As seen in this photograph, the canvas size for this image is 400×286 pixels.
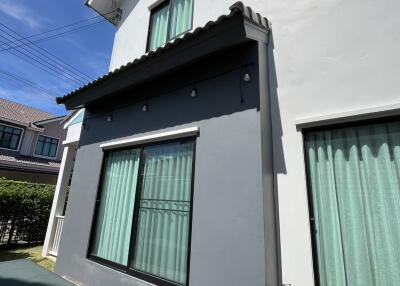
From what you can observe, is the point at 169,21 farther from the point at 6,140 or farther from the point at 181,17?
the point at 6,140

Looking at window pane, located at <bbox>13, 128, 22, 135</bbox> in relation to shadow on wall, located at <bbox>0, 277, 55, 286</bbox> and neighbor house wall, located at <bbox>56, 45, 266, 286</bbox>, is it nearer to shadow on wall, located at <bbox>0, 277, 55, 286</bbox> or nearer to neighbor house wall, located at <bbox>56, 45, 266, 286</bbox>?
neighbor house wall, located at <bbox>56, 45, 266, 286</bbox>

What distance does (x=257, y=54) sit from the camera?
3.71 meters

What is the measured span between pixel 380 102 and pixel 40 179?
25.6 meters

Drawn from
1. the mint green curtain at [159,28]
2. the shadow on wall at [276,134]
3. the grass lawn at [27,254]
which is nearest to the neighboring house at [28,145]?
the grass lawn at [27,254]

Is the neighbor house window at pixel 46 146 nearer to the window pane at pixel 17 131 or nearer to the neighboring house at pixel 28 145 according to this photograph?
the neighboring house at pixel 28 145

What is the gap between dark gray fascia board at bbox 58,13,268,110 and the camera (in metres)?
3.51

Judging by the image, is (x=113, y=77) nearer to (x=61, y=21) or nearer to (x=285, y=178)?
(x=285, y=178)

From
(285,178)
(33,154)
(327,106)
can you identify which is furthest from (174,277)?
(33,154)

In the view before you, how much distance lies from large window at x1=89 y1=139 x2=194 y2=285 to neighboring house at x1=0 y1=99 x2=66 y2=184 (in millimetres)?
19225

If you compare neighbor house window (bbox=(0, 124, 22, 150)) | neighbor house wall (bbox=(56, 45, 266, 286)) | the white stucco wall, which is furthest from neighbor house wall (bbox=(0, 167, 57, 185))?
the white stucco wall

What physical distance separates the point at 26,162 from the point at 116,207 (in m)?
21.2

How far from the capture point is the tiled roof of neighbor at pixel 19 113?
74.4 feet

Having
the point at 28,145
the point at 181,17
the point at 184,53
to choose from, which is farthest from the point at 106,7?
the point at 28,145

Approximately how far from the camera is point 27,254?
8.02m
